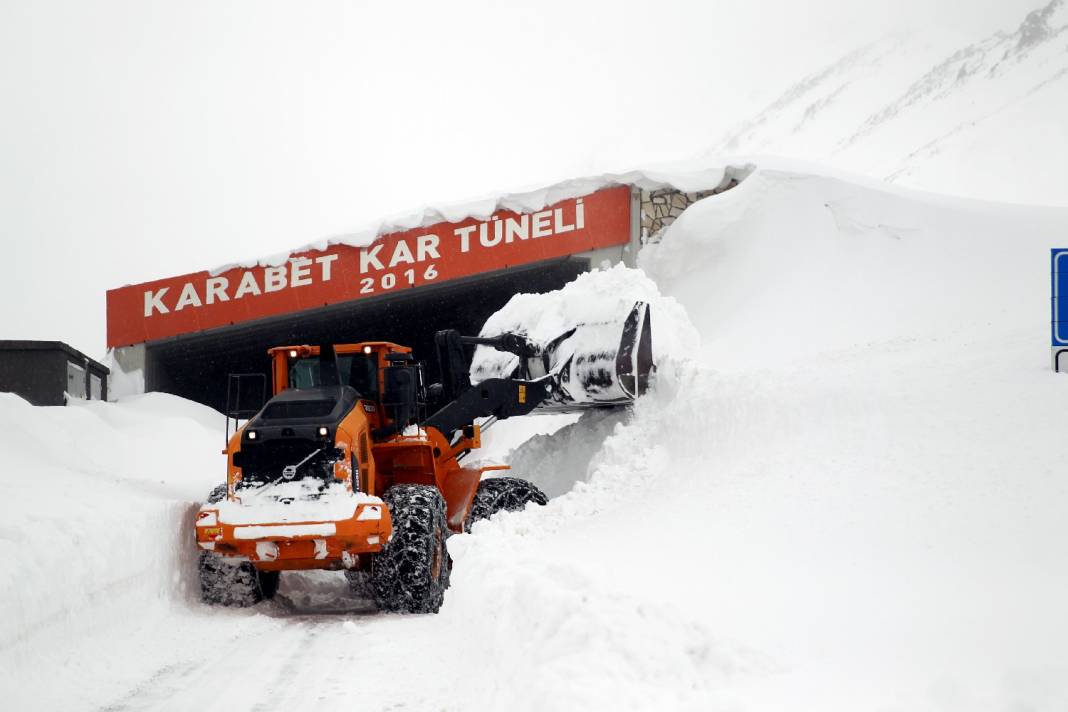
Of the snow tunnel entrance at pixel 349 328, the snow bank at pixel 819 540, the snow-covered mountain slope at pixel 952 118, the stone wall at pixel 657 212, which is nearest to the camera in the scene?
the snow bank at pixel 819 540

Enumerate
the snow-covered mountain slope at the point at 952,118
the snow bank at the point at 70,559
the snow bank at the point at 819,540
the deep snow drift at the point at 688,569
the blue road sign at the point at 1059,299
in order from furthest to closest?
the snow-covered mountain slope at the point at 952,118 < the blue road sign at the point at 1059,299 < the snow bank at the point at 70,559 < the deep snow drift at the point at 688,569 < the snow bank at the point at 819,540

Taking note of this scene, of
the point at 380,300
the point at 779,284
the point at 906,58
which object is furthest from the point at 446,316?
the point at 906,58

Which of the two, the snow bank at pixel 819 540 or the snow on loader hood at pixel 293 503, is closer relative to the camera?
the snow bank at pixel 819 540

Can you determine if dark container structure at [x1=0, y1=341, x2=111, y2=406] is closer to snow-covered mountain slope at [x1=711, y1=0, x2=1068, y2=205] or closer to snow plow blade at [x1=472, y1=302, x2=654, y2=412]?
snow plow blade at [x1=472, y1=302, x2=654, y2=412]

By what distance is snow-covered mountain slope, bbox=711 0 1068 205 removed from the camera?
162 feet

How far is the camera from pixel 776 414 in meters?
9.53

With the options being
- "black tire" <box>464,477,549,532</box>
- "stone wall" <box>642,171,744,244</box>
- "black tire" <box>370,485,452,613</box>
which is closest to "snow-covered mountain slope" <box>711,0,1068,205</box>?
"stone wall" <box>642,171,744,244</box>

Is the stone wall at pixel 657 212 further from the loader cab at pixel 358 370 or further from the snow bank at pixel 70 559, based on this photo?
the loader cab at pixel 358 370

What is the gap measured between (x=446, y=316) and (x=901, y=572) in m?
19.9

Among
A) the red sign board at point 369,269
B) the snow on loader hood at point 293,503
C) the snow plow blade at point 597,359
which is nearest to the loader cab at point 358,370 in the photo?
the snow on loader hood at point 293,503

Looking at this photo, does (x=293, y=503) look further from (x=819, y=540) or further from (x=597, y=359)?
(x=597, y=359)

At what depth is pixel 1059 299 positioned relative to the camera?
8.27 metres

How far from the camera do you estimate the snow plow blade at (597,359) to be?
11.3 metres

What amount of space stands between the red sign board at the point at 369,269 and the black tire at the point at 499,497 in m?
11.0
